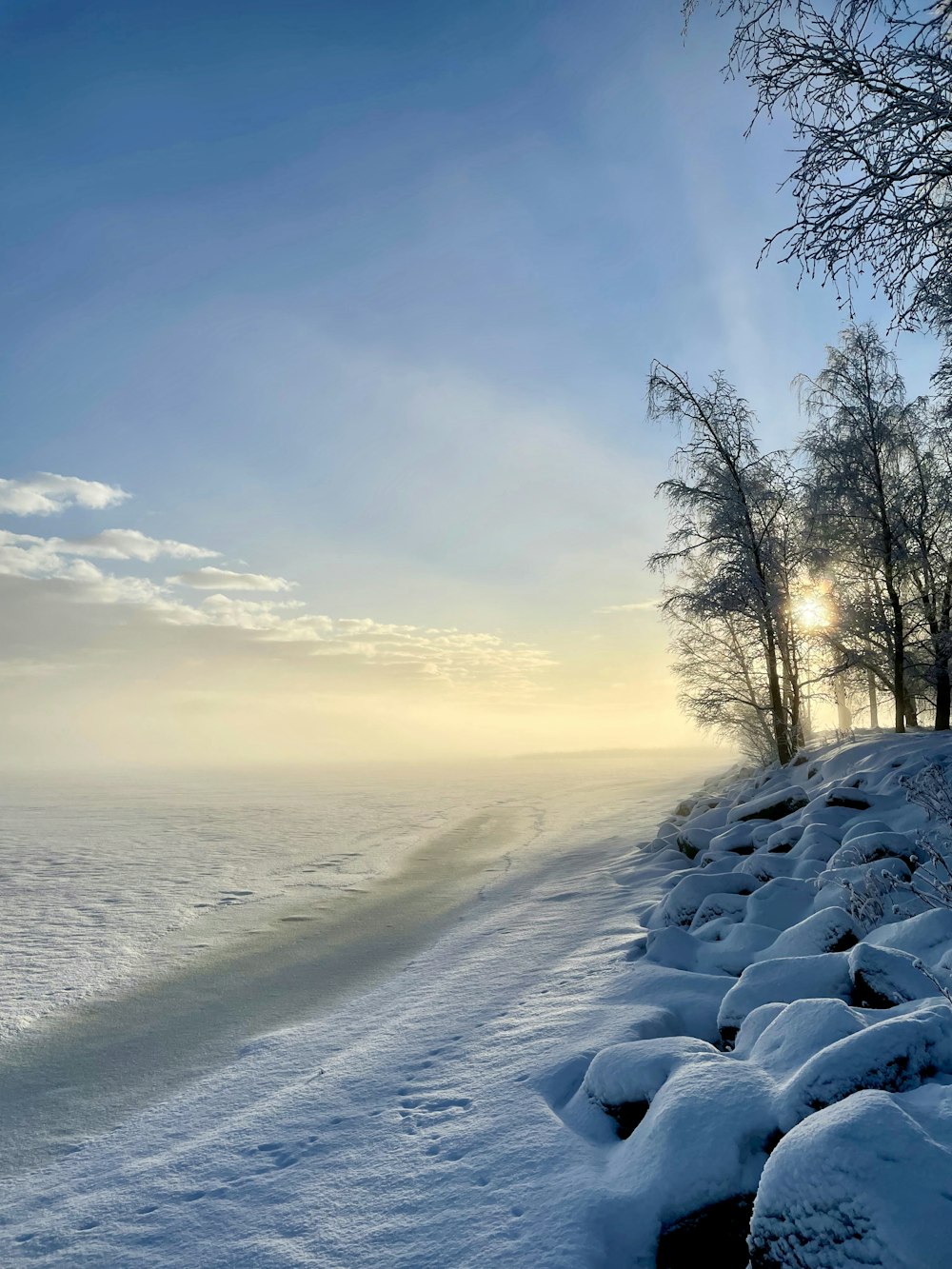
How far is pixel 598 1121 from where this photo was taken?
380cm

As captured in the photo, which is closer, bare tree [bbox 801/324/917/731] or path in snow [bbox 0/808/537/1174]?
path in snow [bbox 0/808/537/1174]

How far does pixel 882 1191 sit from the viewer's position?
7.85 feet

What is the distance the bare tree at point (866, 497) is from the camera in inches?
601

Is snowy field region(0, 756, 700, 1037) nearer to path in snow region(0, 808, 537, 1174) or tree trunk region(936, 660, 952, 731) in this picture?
path in snow region(0, 808, 537, 1174)

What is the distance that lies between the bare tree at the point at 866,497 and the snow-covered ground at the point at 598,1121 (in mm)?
9401

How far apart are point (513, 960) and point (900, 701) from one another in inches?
458

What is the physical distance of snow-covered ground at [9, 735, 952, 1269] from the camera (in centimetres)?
262

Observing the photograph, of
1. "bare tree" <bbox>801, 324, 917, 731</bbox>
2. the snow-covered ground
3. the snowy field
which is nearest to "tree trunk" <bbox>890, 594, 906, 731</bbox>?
"bare tree" <bbox>801, 324, 917, 731</bbox>

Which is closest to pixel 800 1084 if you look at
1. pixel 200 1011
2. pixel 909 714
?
pixel 200 1011

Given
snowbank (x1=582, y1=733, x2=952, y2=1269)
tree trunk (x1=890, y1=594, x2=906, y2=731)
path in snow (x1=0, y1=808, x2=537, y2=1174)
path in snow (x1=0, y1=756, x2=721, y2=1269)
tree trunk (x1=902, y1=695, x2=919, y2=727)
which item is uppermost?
tree trunk (x1=890, y1=594, x2=906, y2=731)

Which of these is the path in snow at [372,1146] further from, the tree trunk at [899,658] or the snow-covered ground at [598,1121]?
the tree trunk at [899,658]

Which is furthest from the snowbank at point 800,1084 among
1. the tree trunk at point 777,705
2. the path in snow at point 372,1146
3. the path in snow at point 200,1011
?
the tree trunk at point 777,705

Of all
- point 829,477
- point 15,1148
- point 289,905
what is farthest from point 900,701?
point 15,1148

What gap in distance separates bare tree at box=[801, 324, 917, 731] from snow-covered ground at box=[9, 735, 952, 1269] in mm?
9401
